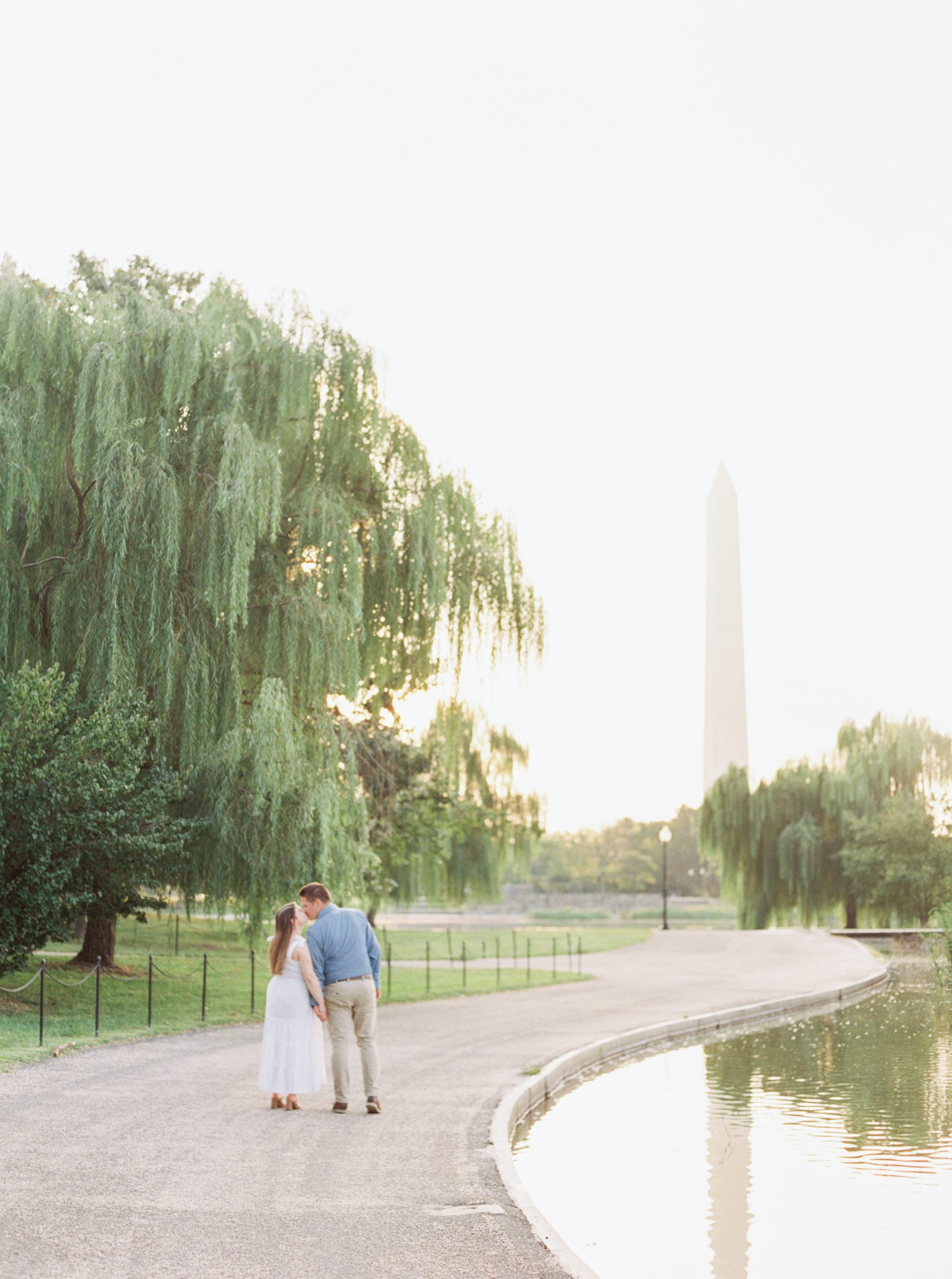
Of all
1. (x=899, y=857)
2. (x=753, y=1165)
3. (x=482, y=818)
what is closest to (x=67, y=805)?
(x=753, y=1165)

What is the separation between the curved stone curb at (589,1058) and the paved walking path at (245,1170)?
99 millimetres

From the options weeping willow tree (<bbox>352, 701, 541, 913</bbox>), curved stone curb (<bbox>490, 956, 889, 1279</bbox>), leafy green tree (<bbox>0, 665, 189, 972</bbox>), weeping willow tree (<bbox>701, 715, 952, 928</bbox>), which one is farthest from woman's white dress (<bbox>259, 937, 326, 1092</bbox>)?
weeping willow tree (<bbox>701, 715, 952, 928</bbox>)

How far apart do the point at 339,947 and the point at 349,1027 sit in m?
0.61

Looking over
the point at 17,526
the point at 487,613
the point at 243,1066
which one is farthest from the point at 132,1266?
the point at 487,613

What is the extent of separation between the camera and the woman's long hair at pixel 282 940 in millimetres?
10398

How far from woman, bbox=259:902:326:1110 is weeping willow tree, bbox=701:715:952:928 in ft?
114

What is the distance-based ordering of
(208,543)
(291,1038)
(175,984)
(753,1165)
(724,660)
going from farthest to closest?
1. (724,660)
2. (175,984)
3. (208,543)
4. (291,1038)
5. (753,1165)

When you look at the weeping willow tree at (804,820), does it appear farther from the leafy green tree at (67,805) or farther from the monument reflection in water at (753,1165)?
the leafy green tree at (67,805)

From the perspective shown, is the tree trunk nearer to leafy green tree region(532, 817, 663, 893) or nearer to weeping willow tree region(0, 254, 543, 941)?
weeping willow tree region(0, 254, 543, 941)

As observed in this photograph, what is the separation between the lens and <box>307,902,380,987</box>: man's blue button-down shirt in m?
10.4

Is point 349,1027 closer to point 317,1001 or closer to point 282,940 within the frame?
point 317,1001

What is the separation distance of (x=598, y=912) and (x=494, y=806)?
32.2m

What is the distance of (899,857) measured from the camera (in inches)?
1612

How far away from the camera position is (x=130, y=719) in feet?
50.4
